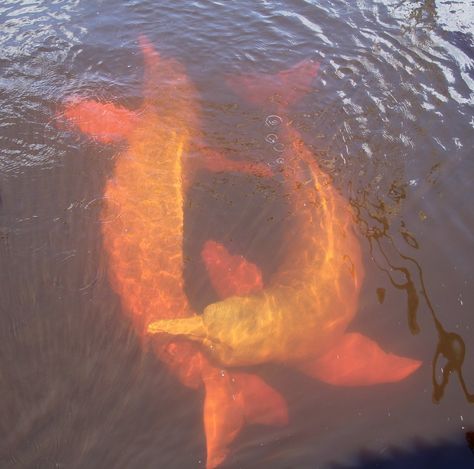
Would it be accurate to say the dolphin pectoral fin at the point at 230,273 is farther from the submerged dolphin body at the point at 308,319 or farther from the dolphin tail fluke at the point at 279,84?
the dolphin tail fluke at the point at 279,84

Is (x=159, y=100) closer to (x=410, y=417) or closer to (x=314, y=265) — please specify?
(x=314, y=265)

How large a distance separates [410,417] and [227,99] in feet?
15.8

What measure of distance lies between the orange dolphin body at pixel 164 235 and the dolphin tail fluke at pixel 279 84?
798 millimetres

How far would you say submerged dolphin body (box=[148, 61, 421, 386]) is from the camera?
4.20 metres

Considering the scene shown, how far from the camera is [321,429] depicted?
12.3 ft

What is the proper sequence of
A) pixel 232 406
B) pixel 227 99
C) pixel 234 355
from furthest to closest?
pixel 227 99 → pixel 234 355 → pixel 232 406

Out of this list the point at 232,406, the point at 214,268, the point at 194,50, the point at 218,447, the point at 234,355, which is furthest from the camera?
the point at 194,50

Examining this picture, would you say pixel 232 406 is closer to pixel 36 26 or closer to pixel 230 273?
pixel 230 273

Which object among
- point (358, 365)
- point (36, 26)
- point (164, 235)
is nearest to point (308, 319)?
point (358, 365)

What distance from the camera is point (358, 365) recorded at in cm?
417

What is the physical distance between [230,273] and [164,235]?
35.5 inches

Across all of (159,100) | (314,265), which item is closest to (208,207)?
(314,265)

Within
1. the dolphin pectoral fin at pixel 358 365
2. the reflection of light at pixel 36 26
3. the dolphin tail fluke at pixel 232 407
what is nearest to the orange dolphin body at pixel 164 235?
the dolphin tail fluke at pixel 232 407

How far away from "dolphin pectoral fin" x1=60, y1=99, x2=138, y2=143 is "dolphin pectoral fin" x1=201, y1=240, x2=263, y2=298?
2.30 meters
